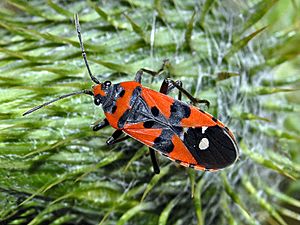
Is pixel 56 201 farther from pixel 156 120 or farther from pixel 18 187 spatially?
pixel 156 120

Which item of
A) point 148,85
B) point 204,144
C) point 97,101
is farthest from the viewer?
point 148,85

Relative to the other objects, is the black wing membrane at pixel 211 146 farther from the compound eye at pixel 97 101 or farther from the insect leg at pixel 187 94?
the compound eye at pixel 97 101

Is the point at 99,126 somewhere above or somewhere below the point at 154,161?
above

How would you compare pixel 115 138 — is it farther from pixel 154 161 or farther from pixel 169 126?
pixel 169 126

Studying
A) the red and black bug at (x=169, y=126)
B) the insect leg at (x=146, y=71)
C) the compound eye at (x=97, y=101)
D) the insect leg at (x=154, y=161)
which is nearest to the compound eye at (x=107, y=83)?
the red and black bug at (x=169, y=126)

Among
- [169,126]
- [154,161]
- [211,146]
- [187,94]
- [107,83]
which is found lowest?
[154,161]

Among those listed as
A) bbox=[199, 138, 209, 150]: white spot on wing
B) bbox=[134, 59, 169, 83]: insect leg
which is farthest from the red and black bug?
bbox=[134, 59, 169, 83]: insect leg

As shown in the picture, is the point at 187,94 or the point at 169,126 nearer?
the point at 169,126

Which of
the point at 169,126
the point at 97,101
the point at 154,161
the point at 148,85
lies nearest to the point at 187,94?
→ the point at 148,85
